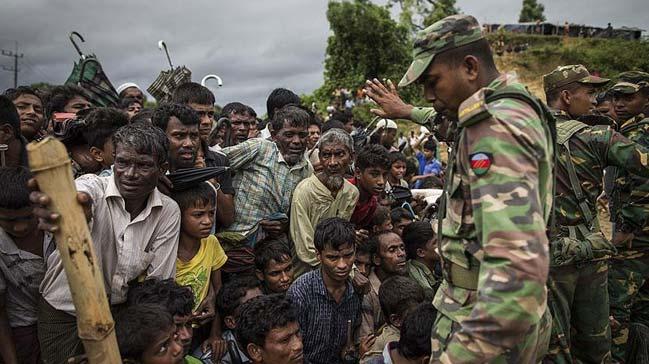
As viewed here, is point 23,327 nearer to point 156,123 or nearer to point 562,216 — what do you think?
point 156,123

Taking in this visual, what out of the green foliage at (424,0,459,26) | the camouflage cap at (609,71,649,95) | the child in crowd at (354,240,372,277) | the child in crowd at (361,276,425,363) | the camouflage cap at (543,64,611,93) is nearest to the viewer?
the camouflage cap at (543,64,611,93)

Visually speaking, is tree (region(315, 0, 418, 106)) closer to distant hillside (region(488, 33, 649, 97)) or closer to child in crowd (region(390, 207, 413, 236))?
distant hillside (region(488, 33, 649, 97))

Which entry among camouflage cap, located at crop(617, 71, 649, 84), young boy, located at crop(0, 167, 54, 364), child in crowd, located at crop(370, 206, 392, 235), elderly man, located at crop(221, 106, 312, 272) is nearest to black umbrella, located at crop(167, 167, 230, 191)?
elderly man, located at crop(221, 106, 312, 272)

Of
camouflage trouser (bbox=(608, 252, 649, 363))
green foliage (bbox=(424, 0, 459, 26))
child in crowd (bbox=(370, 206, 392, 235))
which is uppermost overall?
green foliage (bbox=(424, 0, 459, 26))

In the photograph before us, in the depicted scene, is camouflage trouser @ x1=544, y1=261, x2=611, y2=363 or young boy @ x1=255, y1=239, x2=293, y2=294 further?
young boy @ x1=255, y1=239, x2=293, y2=294

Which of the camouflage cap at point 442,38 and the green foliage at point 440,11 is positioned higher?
the green foliage at point 440,11

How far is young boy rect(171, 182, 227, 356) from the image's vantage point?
10.3ft

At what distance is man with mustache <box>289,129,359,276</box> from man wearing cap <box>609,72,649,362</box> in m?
2.39

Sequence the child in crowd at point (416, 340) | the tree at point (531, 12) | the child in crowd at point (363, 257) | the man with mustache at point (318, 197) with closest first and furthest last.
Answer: the child in crowd at point (416, 340) → the man with mustache at point (318, 197) → the child in crowd at point (363, 257) → the tree at point (531, 12)

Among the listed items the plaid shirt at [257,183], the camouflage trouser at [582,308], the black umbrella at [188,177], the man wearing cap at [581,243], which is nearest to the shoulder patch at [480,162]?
the man wearing cap at [581,243]

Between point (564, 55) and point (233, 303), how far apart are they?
A: 2993cm

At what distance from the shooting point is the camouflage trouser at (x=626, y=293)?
12.6 ft

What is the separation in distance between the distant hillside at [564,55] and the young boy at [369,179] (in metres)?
20.2

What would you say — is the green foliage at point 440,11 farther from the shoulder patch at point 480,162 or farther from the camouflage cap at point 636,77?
the shoulder patch at point 480,162
